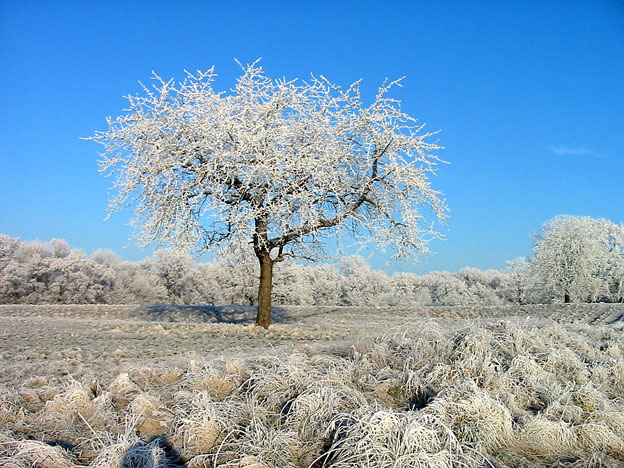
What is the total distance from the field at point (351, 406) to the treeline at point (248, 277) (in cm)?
2293

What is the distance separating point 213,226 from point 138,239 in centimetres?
203

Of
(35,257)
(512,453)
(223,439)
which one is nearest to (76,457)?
(223,439)

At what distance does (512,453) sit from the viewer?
4227 mm

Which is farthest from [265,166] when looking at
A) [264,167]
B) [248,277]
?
[248,277]

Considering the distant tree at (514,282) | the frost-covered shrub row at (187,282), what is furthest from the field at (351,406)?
the distant tree at (514,282)

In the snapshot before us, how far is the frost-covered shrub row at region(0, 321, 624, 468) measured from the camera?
3.99 meters

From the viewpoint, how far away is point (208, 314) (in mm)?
21719

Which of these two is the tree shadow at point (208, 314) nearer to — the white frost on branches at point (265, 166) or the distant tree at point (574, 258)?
the white frost on branches at point (265, 166)

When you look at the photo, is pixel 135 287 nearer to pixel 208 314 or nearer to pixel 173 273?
pixel 173 273

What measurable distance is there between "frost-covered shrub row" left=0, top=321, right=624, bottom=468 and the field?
16 mm

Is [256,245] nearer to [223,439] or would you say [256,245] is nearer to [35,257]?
[223,439]

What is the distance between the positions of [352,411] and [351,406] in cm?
43

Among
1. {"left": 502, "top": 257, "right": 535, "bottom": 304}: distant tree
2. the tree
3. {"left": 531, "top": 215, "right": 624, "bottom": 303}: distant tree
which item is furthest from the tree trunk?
{"left": 502, "top": 257, "right": 535, "bottom": 304}: distant tree

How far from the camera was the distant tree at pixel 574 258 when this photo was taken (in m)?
35.6
